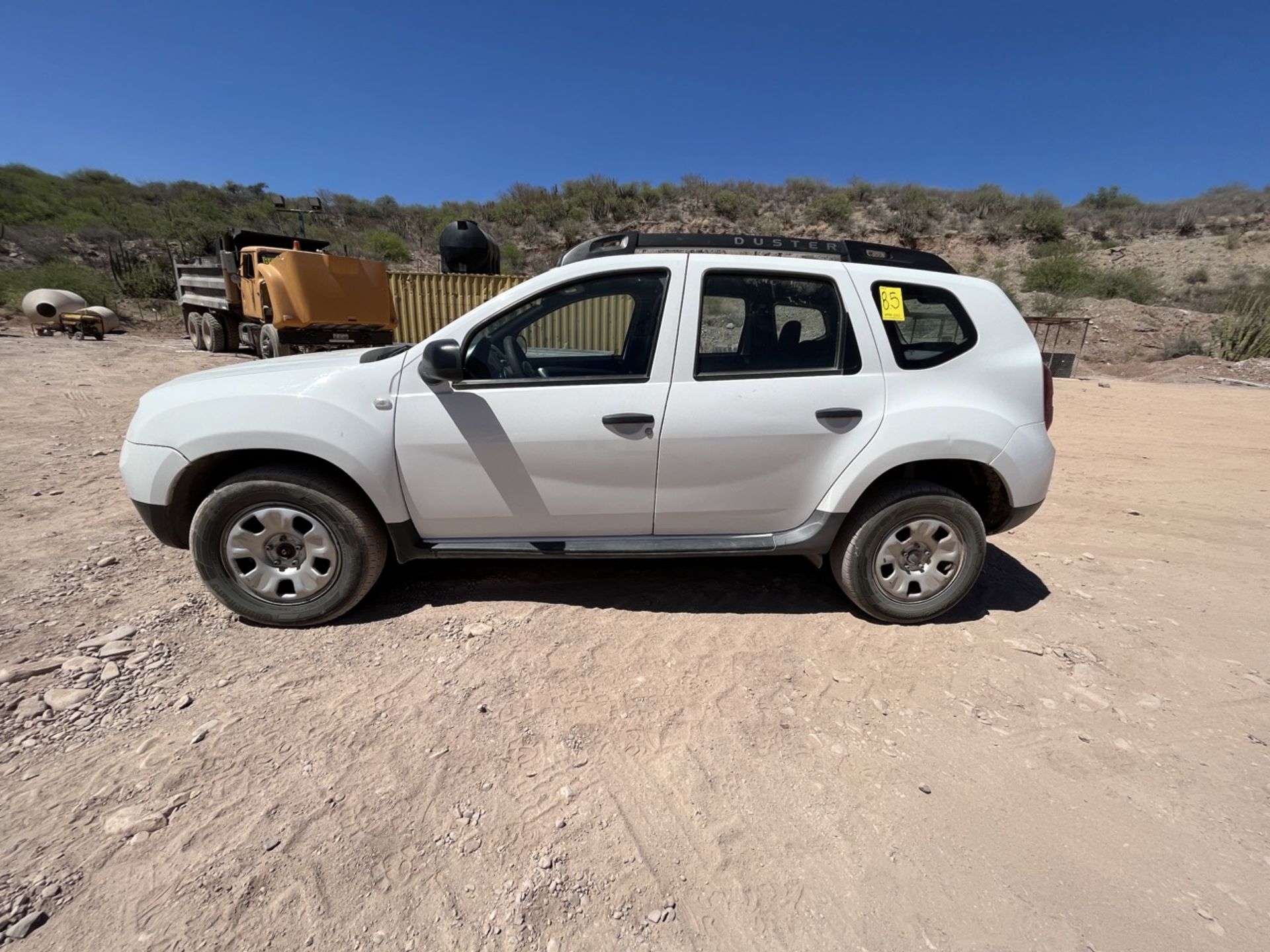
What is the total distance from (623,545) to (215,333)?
14.9 m

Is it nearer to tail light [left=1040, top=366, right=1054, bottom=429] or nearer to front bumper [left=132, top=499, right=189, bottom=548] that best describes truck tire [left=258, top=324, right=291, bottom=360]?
front bumper [left=132, top=499, right=189, bottom=548]

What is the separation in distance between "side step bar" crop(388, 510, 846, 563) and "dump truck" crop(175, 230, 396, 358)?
996cm

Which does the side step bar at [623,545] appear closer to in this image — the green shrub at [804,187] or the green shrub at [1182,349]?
the green shrub at [1182,349]

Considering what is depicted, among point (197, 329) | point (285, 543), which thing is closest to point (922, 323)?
point (285, 543)

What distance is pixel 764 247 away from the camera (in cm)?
300

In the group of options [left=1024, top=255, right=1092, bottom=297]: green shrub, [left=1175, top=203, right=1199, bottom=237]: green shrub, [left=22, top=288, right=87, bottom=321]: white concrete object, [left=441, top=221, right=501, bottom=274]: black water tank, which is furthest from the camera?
[left=1175, top=203, right=1199, bottom=237]: green shrub

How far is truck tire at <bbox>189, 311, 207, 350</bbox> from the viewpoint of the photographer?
46.7ft

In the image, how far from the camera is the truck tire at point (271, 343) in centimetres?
1084

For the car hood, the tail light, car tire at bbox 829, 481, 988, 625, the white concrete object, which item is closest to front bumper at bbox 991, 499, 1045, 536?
car tire at bbox 829, 481, 988, 625

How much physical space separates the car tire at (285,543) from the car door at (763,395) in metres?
1.45

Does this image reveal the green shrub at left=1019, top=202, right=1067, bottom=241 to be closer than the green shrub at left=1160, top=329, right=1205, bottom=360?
No

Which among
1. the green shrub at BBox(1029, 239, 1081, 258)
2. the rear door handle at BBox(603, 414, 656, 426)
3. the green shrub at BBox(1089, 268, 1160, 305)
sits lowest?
the rear door handle at BBox(603, 414, 656, 426)

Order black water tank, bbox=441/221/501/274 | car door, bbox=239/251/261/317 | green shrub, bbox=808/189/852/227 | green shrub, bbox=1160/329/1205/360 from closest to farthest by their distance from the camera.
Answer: car door, bbox=239/251/261/317 < black water tank, bbox=441/221/501/274 < green shrub, bbox=1160/329/1205/360 < green shrub, bbox=808/189/852/227

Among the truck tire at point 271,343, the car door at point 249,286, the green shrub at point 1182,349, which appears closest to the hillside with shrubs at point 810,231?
the green shrub at point 1182,349
